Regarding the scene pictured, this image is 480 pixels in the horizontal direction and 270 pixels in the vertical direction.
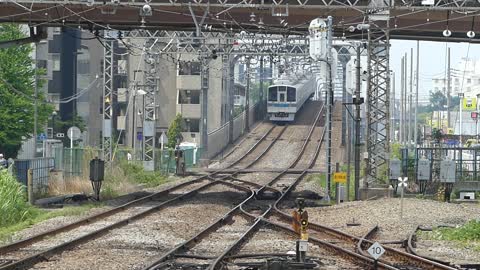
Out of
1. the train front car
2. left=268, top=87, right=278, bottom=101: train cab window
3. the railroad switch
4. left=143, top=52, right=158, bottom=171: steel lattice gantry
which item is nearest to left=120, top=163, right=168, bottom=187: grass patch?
left=143, top=52, right=158, bottom=171: steel lattice gantry

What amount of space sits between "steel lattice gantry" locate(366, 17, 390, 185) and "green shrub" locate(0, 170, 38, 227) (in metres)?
10.8

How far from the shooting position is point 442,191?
31.3 metres

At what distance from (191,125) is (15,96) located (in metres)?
28.9

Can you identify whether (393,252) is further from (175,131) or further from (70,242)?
(175,131)

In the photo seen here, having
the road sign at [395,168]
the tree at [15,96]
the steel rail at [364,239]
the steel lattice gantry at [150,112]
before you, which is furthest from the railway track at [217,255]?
the tree at [15,96]

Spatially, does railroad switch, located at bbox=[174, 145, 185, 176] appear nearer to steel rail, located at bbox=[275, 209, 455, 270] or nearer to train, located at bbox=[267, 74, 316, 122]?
steel rail, located at bbox=[275, 209, 455, 270]

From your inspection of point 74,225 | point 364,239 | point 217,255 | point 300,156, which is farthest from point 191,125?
point 217,255

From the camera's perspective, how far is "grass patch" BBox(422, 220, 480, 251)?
1834 cm

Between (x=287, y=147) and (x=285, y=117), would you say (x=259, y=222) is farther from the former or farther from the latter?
(x=285, y=117)

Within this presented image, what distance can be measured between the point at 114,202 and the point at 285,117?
4857 cm

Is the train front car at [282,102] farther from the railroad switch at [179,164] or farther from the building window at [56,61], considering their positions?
the railroad switch at [179,164]

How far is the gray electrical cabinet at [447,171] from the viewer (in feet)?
101

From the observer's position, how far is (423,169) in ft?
102

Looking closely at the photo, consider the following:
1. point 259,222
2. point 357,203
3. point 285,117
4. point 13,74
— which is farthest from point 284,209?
point 285,117
